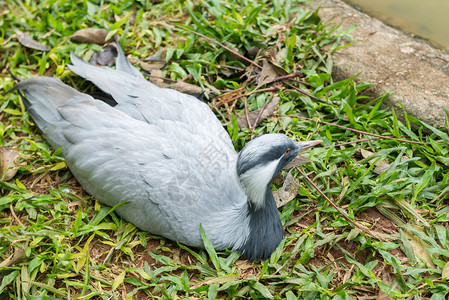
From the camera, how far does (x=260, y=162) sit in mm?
2871

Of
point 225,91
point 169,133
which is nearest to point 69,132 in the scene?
point 169,133

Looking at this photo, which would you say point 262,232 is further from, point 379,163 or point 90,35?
point 90,35

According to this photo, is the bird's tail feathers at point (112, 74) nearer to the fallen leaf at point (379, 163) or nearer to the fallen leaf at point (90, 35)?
the fallen leaf at point (90, 35)

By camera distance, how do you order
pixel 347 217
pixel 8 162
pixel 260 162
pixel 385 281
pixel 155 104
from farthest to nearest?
pixel 8 162 → pixel 155 104 → pixel 347 217 → pixel 385 281 → pixel 260 162

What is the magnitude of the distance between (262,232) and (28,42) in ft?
11.1

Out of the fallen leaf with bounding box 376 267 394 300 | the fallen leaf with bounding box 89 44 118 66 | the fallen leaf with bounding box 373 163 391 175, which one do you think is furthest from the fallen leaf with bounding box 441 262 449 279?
the fallen leaf with bounding box 89 44 118 66

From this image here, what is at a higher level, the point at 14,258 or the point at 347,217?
the point at 347,217

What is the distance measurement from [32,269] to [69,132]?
3.65 feet

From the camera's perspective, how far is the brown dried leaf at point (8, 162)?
3779 millimetres

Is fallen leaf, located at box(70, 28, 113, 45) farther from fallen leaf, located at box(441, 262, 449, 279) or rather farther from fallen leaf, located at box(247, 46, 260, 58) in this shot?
fallen leaf, located at box(441, 262, 449, 279)

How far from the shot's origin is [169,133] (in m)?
3.47

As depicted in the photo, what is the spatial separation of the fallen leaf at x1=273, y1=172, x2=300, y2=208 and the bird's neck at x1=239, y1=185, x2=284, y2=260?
0.85 ft

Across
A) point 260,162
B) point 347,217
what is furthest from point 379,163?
point 260,162

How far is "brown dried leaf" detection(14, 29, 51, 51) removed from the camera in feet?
15.5
